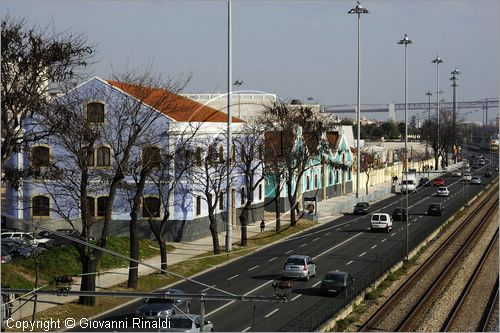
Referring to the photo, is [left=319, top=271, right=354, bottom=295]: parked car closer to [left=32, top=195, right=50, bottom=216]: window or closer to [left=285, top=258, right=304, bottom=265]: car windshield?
[left=285, top=258, right=304, bottom=265]: car windshield

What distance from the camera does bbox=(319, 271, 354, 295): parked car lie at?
3425cm

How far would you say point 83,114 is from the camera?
40.2 m

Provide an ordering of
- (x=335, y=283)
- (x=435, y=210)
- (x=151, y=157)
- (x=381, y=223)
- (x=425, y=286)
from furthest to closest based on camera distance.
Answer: (x=435, y=210)
(x=381, y=223)
(x=425, y=286)
(x=151, y=157)
(x=335, y=283)

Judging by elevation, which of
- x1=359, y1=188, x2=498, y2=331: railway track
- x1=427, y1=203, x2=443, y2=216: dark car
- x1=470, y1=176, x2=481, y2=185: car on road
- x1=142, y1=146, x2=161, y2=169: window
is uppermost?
x1=142, y1=146, x2=161, y2=169: window

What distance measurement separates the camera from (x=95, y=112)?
4122 centimetres

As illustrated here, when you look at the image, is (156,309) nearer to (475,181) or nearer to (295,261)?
(295,261)

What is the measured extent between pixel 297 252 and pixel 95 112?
17.1m

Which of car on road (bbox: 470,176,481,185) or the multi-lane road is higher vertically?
car on road (bbox: 470,176,481,185)

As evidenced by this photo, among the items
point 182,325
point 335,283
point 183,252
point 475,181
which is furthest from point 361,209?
point 182,325

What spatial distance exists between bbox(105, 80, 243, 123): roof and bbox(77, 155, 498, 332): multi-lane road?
9.14 m

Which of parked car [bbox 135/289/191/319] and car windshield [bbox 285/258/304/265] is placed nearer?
parked car [bbox 135/289/191/319]

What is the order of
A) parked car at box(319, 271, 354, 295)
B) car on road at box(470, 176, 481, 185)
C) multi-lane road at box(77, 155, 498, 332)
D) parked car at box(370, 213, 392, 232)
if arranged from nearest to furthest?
1. multi-lane road at box(77, 155, 498, 332)
2. parked car at box(319, 271, 354, 295)
3. parked car at box(370, 213, 392, 232)
4. car on road at box(470, 176, 481, 185)

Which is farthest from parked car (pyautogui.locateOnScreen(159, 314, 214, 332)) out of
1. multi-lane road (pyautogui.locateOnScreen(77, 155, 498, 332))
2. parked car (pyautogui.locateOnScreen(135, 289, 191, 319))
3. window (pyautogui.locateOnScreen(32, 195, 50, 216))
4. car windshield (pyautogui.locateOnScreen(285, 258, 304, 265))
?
window (pyautogui.locateOnScreen(32, 195, 50, 216))

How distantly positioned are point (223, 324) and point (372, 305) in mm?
8917
